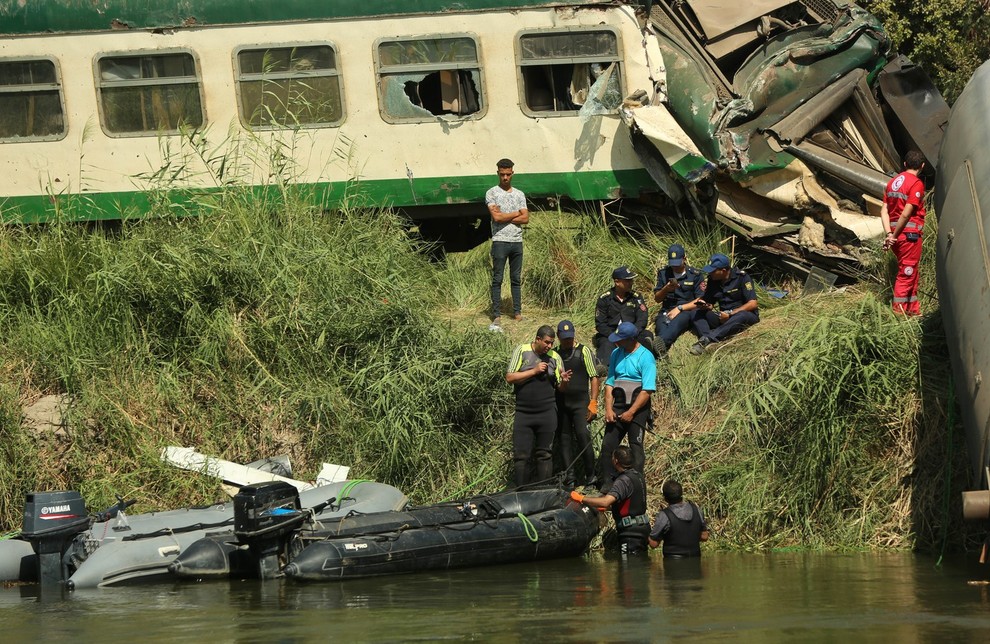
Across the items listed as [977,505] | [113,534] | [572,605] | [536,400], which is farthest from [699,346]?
[113,534]

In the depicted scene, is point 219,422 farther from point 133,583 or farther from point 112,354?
point 133,583

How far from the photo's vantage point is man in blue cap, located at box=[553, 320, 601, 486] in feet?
38.3

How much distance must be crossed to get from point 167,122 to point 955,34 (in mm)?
9136

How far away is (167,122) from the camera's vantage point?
14867 mm

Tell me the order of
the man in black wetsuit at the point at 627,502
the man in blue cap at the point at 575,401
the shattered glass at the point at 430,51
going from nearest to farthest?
the man in black wetsuit at the point at 627,502 → the man in blue cap at the point at 575,401 → the shattered glass at the point at 430,51

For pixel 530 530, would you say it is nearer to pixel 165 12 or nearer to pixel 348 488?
pixel 348 488

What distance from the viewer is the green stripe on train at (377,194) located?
14406 millimetres

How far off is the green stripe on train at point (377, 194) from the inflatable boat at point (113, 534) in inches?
160

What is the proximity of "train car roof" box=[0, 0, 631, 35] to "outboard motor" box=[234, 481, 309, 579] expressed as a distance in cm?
606

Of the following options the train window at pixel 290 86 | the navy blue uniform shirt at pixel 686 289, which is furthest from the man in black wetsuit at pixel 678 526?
the train window at pixel 290 86

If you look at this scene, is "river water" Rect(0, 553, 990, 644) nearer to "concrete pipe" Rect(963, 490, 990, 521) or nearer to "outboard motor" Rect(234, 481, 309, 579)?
"outboard motor" Rect(234, 481, 309, 579)

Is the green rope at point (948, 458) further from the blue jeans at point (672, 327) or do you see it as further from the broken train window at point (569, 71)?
the broken train window at point (569, 71)

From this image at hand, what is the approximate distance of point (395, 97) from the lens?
1468cm

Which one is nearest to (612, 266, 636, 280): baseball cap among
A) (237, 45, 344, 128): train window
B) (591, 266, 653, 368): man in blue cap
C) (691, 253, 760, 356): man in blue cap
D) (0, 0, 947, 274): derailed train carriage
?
(591, 266, 653, 368): man in blue cap
